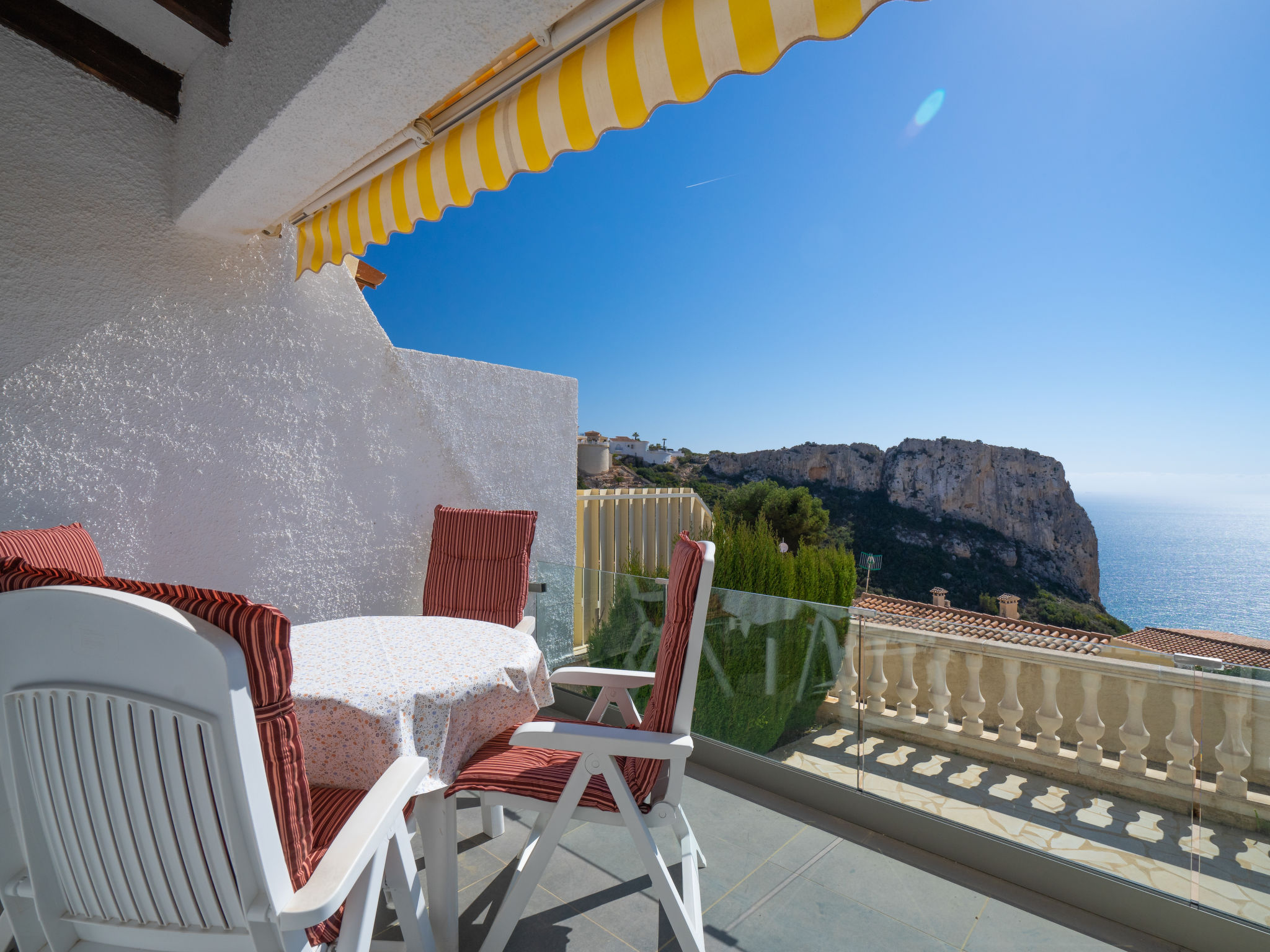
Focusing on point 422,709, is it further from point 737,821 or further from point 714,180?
point 714,180

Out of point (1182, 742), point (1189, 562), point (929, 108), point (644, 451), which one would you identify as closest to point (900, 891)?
point (1182, 742)

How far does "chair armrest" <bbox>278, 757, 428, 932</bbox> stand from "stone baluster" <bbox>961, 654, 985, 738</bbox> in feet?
7.30

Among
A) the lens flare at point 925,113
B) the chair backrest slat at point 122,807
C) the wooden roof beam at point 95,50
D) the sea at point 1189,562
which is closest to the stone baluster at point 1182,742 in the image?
the chair backrest slat at point 122,807

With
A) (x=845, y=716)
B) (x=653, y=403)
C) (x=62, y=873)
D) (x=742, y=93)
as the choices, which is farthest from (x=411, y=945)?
(x=653, y=403)

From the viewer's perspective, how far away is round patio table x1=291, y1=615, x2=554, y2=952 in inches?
65.6

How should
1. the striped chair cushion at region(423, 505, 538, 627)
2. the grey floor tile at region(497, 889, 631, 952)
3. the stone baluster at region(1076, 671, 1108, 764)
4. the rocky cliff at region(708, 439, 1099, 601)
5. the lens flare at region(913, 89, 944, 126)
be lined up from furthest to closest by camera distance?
the rocky cliff at region(708, 439, 1099, 601) < the lens flare at region(913, 89, 944, 126) < the striped chair cushion at region(423, 505, 538, 627) < the stone baluster at region(1076, 671, 1108, 764) < the grey floor tile at region(497, 889, 631, 952)

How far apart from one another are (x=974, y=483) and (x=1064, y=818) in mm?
39942

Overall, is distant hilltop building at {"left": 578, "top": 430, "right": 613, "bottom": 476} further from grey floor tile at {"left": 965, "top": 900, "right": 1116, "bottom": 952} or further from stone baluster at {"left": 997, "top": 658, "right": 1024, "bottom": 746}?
grey floor tile at {"left": 965, "top": 900, "right": 1116, "bottom": 952}

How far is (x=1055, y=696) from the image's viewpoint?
2529 millimetres

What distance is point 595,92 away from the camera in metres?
1.95

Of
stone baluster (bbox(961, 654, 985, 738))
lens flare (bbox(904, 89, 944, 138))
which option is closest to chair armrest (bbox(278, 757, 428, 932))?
stone baluster (bbox(961, 654, 985, 738))

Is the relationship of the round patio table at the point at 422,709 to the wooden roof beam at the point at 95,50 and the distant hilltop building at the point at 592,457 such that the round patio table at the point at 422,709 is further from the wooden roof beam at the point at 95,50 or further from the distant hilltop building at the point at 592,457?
the distant hilltop building at the point at 592,457

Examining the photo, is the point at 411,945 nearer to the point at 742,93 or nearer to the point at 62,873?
the point at 62,873

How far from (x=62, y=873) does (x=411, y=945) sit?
79 cm
